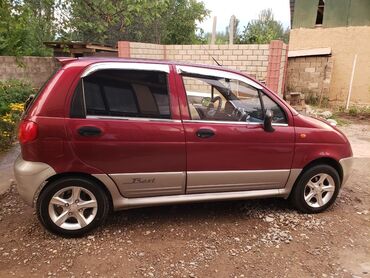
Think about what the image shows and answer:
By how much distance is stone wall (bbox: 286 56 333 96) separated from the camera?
13039 millimetres

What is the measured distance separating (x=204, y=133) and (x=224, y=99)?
0.53m

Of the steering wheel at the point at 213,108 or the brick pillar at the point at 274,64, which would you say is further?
the brick pillar at the point at 274,64

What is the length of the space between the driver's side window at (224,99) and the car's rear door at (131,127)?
1.07ft

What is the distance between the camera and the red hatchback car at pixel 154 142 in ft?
10.7

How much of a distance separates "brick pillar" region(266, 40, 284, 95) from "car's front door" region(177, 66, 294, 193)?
688cm

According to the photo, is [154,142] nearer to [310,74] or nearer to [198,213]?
[198,213]

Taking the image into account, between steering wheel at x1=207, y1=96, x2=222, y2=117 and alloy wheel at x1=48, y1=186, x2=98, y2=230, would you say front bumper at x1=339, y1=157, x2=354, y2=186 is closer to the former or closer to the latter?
steering wheel at x1=207, y1=96, x2=222, y2=117

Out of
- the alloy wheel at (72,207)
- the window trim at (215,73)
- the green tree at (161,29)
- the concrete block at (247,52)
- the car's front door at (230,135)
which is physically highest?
the green tree at (161,29)

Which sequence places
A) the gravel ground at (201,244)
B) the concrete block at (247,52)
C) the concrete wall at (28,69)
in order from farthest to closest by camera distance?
the concrete wall at (28,69)
the concrete block at (247,52)
the gravel ground at (201,244)

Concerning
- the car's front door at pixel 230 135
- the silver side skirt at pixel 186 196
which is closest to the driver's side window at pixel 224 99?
the car's front door at pixel 230 135

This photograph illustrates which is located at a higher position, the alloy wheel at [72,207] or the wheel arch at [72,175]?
the wheel arch at [72,175]

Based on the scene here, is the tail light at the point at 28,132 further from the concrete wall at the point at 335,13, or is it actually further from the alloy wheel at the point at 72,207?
the concrete wall at the point at 335,13

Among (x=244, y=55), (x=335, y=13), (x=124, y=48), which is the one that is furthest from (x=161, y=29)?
(x=244, y=55)

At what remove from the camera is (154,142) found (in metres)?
3.45
